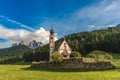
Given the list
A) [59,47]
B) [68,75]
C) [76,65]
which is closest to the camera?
[68,75]

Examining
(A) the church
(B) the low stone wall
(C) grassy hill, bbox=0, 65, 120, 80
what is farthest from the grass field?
(A) the church

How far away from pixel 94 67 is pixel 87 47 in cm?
10549

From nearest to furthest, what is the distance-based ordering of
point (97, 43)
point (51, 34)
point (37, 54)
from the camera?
point (51, 34) → point (97, 43) → point (37, 54)

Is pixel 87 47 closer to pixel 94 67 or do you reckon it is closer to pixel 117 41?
pixel 117 41

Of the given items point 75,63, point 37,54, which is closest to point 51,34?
point 75,63

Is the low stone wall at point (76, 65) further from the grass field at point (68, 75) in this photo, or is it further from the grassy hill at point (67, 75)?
the grass field at point (68, 75)

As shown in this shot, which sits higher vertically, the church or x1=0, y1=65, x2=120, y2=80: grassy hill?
the church

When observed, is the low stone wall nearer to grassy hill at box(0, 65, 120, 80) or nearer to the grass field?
grassy hill at box(0, 65, 120, 80)

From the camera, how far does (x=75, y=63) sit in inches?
2430

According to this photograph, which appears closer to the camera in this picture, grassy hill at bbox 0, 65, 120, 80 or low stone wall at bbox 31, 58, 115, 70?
grassy hill at bbox 0, 65, 120, 80

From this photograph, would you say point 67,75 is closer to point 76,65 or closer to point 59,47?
point 76,65

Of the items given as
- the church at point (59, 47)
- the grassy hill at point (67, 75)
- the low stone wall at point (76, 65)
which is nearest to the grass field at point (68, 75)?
the grassy hill at point (67, 75)

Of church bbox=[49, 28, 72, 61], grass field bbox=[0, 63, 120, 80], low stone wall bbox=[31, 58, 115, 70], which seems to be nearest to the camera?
grass field bbox=[0, 63, 120, 80]

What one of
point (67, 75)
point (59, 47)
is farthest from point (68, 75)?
point (59, 47)
